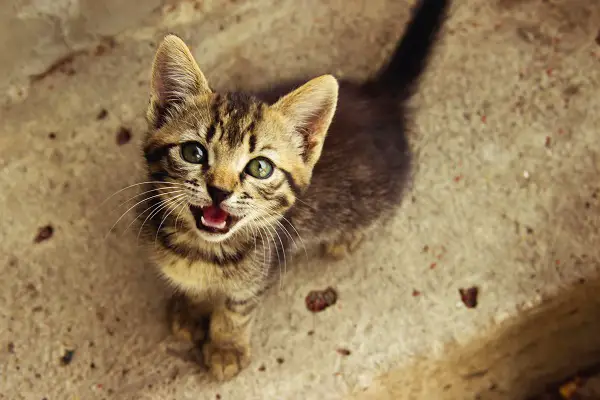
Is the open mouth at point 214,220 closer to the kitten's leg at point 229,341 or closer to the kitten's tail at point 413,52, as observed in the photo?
the kitten's leg at point 229,341

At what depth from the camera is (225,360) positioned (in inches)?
58.2

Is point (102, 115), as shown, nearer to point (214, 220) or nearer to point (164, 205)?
point (164, 205)

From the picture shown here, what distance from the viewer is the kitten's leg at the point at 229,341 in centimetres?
147

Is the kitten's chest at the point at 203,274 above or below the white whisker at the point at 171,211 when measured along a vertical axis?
below

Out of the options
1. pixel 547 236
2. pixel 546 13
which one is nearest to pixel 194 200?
pixel 547 236

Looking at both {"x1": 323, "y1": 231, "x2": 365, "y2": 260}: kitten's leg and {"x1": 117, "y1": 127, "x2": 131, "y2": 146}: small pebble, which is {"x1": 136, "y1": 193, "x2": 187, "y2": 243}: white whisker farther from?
{"x1": 323, "y1": 231, "x2": 365, "y2": 260}: kitten's leg

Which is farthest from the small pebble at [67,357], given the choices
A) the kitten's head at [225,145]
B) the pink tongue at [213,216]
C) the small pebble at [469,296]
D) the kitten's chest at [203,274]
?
the small pebble at [469,296]

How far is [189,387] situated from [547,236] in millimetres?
1112

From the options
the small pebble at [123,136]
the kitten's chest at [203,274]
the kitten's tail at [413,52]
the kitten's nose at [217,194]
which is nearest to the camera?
the kitten's nose at [217,194]

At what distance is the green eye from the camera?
120 cm

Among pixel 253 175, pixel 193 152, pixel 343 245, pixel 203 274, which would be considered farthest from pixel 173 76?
pixel 343 245

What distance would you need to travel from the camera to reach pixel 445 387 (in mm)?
1624

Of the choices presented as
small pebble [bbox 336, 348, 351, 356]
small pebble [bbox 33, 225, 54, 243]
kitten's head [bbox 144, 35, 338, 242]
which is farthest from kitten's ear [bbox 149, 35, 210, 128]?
small pebble [bbox 336, 348, 351, 356]

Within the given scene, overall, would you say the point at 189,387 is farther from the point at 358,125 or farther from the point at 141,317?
the point at 358,125
